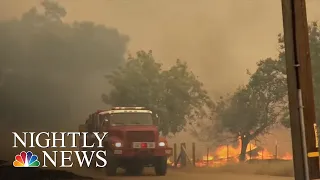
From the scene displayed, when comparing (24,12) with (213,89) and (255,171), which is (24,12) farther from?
(255,171)

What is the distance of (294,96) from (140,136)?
1133 mm

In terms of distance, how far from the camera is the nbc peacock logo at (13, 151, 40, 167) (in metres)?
2.71

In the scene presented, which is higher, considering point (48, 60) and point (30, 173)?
point (48, 60)

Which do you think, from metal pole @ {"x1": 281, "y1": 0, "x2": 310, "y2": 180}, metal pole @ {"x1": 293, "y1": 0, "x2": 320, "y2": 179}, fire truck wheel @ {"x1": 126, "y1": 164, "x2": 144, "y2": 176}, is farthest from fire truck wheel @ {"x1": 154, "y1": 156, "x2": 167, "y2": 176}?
metal pole @ {"x1": 293, "y1": 0, "x2": 320, "y2": 179}

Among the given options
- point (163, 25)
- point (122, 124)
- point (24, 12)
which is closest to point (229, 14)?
point (163, 25)

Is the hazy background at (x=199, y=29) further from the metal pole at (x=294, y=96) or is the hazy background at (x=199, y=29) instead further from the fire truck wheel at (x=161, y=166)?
the metal pole at (x=294, y=96)

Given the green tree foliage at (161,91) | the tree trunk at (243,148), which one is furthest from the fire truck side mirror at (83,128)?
the tree trunk at (243,148)

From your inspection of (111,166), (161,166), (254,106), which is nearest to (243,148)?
(254,106)

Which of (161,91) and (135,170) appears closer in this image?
(135,170)

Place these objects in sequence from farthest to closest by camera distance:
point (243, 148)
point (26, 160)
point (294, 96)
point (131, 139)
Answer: point (243, 148), point (131, 139), point (26, 160), point (294, 96)

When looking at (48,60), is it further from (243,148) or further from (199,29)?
(243,148)

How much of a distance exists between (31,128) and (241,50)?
159 centimetres

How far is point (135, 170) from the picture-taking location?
281cm

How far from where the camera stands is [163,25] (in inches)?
116
